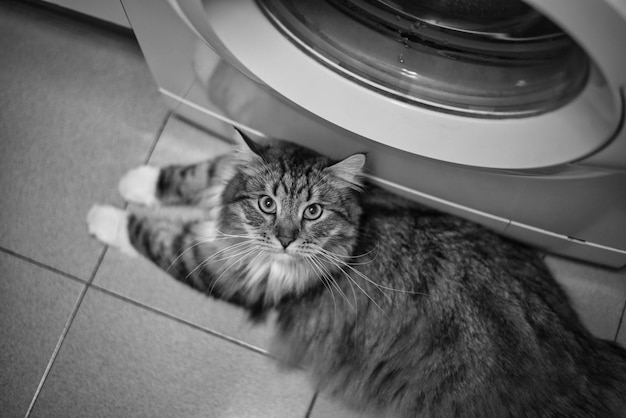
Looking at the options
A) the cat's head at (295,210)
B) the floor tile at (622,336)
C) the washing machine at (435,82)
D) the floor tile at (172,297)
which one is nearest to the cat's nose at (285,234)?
the cat's head at (295,210)

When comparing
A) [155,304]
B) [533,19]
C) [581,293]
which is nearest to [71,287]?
[155,304]

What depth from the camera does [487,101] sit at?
948mm

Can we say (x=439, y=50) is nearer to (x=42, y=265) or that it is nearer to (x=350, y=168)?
(x=350, y=168)

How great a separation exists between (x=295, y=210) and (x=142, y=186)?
0.57 metres

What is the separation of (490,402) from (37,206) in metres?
1.30

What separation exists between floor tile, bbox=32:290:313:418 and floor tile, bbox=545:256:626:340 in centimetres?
79

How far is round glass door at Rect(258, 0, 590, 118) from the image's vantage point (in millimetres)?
874

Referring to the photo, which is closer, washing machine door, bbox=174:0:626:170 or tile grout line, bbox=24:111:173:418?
washing machine door, bbox=174:0:626:170

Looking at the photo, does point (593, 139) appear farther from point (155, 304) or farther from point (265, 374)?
point (155, 304)

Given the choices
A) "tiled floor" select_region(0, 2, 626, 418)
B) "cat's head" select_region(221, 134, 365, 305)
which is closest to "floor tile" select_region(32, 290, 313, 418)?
"tiled floor" select_region(0, 2, 626, 418)

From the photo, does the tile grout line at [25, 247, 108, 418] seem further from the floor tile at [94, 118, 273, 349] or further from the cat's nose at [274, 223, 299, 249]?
the cat's nose at [274, 223, 299, 249]

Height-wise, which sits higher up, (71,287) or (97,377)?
(71,287)

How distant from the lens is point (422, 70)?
3.20ft

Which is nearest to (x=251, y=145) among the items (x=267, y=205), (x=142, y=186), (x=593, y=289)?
(x=267, y=205)
